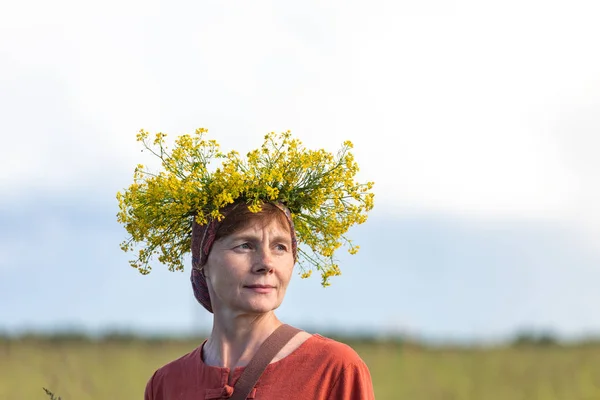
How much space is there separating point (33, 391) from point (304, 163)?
26.8ft

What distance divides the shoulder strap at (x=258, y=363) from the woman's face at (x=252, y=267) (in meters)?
0.17

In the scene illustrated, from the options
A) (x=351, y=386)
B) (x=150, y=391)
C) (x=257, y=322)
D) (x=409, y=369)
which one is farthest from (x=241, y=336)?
(x=409, y=369)

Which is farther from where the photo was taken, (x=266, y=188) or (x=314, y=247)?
(x=314, y=247)

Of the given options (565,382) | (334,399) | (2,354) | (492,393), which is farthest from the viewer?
(2,354)

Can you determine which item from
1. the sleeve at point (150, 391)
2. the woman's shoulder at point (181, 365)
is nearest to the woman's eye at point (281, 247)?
the woman's shoulder at point (181, 365)

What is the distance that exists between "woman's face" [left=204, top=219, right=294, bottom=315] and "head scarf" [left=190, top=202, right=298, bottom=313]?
55 millimetres

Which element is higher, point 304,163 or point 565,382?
point 304,163

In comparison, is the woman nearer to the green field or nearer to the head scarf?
the head scarf

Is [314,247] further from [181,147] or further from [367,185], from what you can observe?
[181,147]

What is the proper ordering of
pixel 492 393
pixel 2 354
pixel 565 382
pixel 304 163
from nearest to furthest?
pixel 304 163, pixel 492 393, pixel 565 382, pixel 2 354

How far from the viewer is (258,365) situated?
436 cm

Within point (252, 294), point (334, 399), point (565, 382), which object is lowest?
point (565, 382)

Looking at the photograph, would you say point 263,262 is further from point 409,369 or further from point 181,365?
point 409,369

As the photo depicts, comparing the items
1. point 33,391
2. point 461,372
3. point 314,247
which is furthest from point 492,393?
point 314,247
